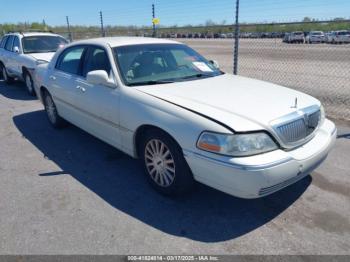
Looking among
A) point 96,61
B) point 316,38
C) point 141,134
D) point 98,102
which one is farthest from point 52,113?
point 316,38

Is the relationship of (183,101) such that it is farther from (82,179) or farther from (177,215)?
(82,179)

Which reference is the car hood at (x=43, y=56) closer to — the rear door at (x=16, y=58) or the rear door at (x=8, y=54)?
the rear door at (x=16, y=58)

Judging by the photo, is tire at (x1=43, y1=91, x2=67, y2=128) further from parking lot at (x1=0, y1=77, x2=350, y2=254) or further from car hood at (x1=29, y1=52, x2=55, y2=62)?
car hood at (x1=29, y1=52, x2=55, y2=62)

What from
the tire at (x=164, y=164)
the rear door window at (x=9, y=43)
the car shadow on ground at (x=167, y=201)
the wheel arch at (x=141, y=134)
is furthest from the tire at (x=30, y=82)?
the tire at (x=164, y=164)

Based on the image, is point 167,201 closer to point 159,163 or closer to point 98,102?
point 159,163

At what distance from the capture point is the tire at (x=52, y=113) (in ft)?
17.4

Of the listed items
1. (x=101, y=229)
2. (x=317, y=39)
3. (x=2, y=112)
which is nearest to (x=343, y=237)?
(x=101, y=229)

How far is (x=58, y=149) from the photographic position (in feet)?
15.0

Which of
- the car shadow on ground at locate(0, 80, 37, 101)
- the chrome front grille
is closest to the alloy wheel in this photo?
the chrome front grille

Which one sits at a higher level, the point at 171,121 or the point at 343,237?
the point at 171,121

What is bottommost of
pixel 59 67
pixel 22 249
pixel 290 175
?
pixel 22 249

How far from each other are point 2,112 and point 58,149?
3.18m

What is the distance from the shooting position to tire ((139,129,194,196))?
2932 millimetres

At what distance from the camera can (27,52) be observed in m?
8.39
